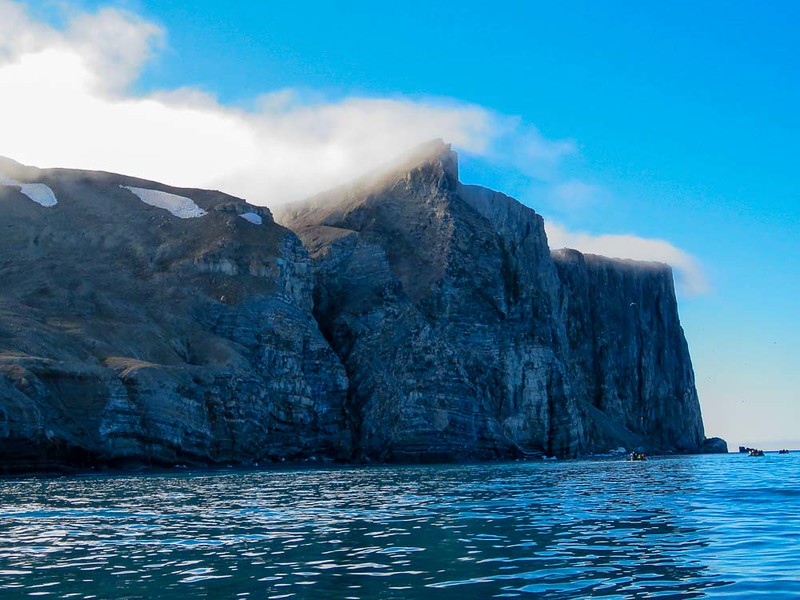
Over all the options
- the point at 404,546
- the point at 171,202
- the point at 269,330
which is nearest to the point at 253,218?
the point at 171,202

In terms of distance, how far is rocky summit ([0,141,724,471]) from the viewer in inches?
3268

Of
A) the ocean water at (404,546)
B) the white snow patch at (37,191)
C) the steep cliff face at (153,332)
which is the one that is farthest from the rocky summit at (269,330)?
the ocean water at (404,546)

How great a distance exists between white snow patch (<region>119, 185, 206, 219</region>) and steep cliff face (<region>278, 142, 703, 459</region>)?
20.1m

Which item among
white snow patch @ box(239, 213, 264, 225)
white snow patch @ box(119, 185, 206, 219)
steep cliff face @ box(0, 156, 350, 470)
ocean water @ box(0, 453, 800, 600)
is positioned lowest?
ocean water @ box(0, 453, 800, 600)

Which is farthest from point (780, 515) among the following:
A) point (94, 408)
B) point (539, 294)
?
point (539, 294)

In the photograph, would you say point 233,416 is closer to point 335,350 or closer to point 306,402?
point 306,402

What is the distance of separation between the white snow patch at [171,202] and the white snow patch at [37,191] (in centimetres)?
1296

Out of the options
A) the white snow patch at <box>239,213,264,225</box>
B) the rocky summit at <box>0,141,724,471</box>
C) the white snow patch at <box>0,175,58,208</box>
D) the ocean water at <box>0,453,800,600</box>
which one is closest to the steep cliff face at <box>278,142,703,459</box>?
the rocky summit at <box>0,141,724,471</box>

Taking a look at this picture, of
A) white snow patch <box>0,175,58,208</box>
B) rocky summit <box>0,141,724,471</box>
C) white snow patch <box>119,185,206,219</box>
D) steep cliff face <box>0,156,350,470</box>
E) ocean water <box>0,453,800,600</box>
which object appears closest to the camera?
ocean water <box>0,453,800,600</box>

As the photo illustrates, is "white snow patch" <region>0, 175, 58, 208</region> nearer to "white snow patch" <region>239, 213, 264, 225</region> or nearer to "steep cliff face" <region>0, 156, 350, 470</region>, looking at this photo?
"steep cliff face" <region>0, 156, 350, 470</region>

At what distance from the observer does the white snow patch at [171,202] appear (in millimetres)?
137025

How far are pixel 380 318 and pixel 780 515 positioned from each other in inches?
3702

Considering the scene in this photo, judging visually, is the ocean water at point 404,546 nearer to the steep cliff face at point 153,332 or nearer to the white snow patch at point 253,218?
the steep cliff face at point 153,332

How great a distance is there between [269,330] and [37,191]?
53769mm
